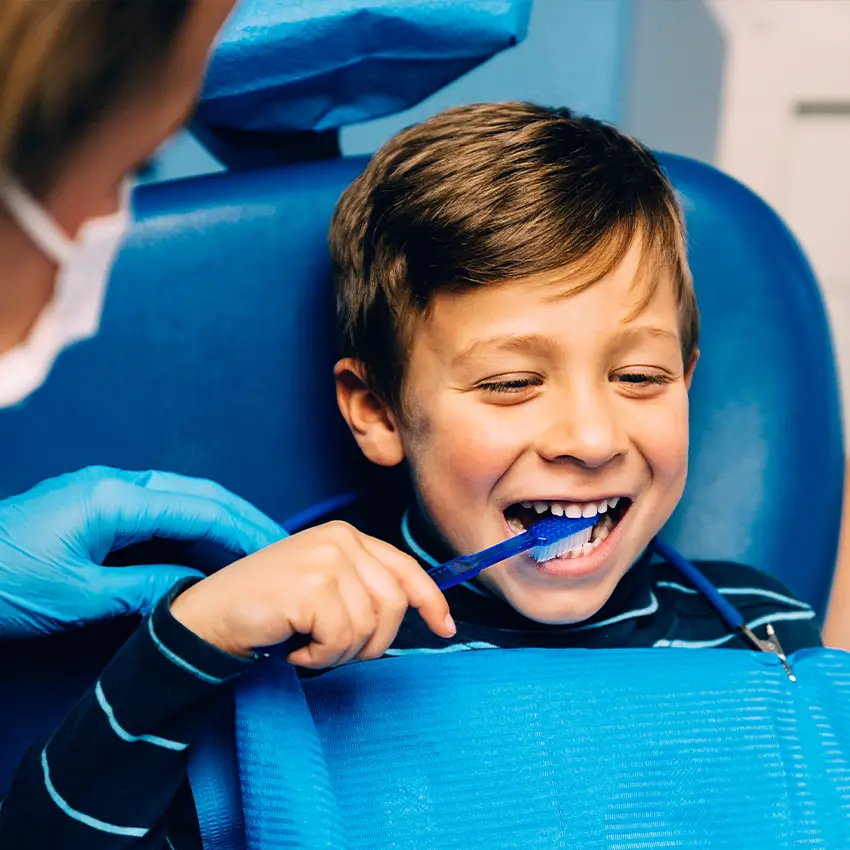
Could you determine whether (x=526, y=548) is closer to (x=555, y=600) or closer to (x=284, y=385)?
(x=555, y=600)

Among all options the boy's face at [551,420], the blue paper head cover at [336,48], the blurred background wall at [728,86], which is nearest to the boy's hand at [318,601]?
the boy's face at [551,420]

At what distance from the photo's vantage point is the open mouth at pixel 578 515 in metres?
0.86

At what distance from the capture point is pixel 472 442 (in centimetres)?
85

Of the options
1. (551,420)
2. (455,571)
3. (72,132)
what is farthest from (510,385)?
(72,132)

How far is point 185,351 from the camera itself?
1014mm

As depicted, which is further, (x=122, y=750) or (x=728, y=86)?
(x=728, y=86)

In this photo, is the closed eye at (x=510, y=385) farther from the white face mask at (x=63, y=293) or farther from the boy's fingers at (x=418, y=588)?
the white face mask at (x=63, y=293)

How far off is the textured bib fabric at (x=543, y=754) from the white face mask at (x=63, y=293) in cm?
31

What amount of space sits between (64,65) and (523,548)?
21.4 inches

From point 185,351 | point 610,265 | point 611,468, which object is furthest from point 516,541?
point 185,351

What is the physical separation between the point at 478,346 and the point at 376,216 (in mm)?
175

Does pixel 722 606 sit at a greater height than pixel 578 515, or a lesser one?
lesser

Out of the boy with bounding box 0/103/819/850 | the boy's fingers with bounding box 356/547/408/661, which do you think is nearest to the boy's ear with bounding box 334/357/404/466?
the boy with bounding box 0/103/819/850

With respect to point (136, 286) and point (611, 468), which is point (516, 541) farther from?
point (136, 286)
